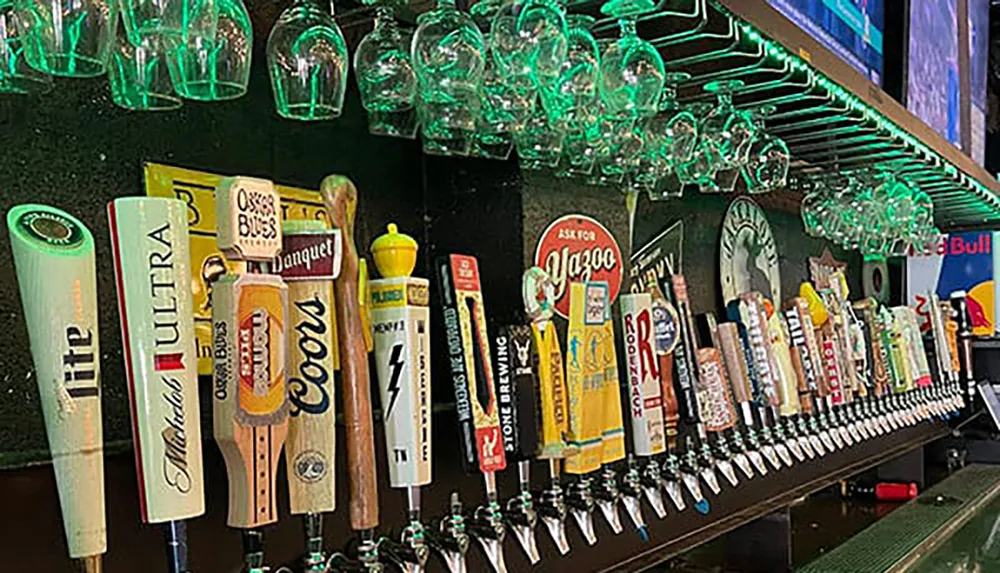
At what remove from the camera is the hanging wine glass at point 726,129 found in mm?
1898

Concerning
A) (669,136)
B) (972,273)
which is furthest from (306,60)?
(972,273)

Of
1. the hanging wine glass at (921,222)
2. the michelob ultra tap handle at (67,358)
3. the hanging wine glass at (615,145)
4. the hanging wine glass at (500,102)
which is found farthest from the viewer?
the hanging wine glass at (921,222)

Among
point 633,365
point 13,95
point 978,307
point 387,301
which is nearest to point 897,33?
point 633,365

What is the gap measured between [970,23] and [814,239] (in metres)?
1.04

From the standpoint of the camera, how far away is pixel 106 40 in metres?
0.96

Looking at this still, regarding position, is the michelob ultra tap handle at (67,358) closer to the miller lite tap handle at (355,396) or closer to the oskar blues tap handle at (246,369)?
the oskar blues tap handle at (246,369)

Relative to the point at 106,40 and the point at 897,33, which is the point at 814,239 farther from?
the point at 106,40

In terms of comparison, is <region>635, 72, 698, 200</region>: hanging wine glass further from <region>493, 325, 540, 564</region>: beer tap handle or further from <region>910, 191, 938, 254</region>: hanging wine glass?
<region>910, 191, 938, 254</region>: hanging wine glass

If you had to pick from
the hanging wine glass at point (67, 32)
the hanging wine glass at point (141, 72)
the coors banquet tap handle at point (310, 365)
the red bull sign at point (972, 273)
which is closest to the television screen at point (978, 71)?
the red bull sign at point (972, 273)

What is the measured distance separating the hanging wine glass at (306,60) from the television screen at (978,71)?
269 centimetres

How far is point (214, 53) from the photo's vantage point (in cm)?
105

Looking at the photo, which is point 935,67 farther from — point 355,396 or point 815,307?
point 355,396

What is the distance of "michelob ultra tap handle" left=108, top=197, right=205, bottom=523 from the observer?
0.96m

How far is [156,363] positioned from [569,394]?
757 mm
